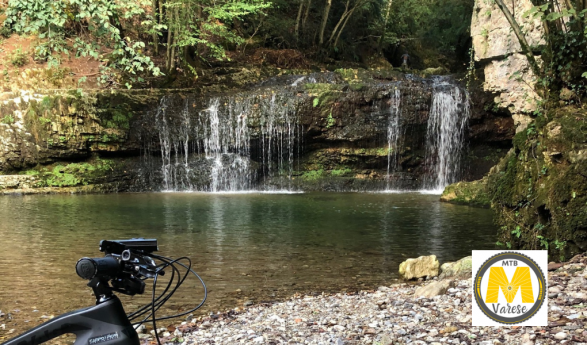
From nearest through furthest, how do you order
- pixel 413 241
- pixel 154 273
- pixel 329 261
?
pixel 154 273 < pixel 329 261 < pixel 413 241

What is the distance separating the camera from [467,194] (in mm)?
13500

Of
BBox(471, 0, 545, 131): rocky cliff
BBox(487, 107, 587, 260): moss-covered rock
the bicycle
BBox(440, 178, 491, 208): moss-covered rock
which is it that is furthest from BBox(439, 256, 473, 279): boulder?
BBox(440, 178, 491, 208): moss-covered rock

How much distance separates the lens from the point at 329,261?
277 inches

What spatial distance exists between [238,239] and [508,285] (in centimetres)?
611

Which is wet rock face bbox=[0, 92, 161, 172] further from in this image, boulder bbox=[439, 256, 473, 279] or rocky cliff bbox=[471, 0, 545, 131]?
boulder bbox=[439, 256, 473, 279]

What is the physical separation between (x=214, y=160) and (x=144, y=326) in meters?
13.3

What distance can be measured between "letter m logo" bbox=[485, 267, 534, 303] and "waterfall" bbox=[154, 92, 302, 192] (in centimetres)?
1472

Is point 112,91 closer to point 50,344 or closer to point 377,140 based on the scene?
point 377,140

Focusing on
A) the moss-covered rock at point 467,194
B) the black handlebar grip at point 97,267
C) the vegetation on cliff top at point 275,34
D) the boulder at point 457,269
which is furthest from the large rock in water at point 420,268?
the vegetation on cliff top at point 275,34

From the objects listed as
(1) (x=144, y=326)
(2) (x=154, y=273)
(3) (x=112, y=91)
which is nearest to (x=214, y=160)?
(3) (x=112, y=91)

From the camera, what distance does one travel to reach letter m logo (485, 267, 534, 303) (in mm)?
2967

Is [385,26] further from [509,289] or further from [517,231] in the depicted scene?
[509,289]

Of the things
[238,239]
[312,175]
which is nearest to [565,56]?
→ [238,239]

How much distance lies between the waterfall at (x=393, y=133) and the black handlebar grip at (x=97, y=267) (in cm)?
1626
